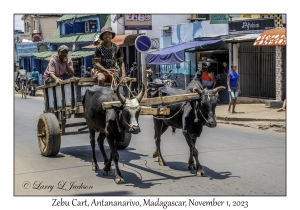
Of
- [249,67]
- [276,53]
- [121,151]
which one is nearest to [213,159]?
[121,151]

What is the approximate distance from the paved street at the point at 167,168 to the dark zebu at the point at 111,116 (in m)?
0.52

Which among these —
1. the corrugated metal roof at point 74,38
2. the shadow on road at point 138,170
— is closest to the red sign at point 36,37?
the corrugated metal roof at point 74,38

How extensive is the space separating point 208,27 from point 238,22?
3.02 m

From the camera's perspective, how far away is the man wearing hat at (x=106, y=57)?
937 cm

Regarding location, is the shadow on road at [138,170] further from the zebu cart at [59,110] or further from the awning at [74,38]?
the awning at [74,38]

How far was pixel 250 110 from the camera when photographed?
1734 cm

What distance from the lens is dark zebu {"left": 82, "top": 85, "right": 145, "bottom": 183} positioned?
7.46 metres

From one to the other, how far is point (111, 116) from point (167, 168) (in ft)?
5.70

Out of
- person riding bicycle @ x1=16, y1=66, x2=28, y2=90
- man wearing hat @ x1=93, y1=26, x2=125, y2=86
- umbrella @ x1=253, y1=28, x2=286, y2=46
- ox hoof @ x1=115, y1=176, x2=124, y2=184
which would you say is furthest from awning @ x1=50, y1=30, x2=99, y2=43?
ox hoof @ x1=115, y1=176, x2=124, y2=184

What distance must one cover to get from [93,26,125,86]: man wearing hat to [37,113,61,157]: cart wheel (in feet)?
4.59

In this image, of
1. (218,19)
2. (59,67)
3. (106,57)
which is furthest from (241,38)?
(106,57)

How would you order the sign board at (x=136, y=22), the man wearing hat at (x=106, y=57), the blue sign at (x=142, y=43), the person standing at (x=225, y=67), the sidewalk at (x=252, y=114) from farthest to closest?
the person standing at (x=225, y=67) → the sign board at (x=136, y=22) → the blue sign at (x=142, y=43) → the sidewalk at (x=252, y=114) → the man wearing hat at (x=106, y=57)

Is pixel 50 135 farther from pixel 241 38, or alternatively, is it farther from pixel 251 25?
pixel 251 25

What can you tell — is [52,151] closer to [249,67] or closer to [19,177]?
[19,177]
